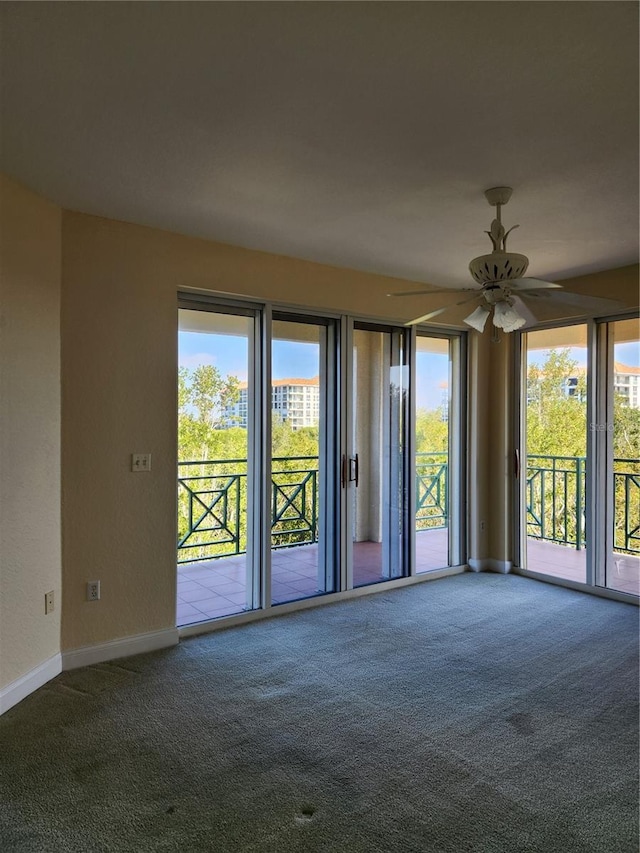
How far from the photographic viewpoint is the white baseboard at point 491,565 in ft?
16.7

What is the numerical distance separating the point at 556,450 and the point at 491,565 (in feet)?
4.05

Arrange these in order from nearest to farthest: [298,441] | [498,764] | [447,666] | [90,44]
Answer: [90,44]
[498,764]
[447,666]
[298,441]

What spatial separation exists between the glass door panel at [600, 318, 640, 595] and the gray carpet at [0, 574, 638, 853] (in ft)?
3.21

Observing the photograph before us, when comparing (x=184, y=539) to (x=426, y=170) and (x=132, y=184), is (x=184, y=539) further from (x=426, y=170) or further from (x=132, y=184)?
(x=426, y=170)

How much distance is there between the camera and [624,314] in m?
4.29

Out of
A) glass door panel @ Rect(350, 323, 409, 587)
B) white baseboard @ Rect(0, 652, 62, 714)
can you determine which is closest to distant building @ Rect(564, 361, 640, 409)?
glass door panel @ Rect(350, 323, 409, 587)

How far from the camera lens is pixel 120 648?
3.27 metres

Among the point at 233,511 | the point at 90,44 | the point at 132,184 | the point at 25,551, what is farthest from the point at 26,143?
the point at 233,511

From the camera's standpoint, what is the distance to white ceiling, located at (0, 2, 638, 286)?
1.62 meters

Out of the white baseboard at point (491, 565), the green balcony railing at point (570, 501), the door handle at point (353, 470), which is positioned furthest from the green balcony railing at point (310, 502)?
the white baseboard at point (491, 565)

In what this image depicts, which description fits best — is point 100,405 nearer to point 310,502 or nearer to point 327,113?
point 310,502

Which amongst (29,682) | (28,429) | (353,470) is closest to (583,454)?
(353,470)

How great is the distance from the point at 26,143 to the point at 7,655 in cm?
236

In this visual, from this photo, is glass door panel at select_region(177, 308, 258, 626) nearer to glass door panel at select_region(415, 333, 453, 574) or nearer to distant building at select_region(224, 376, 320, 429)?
distant building at select_region(224, 376, 320, 429)
